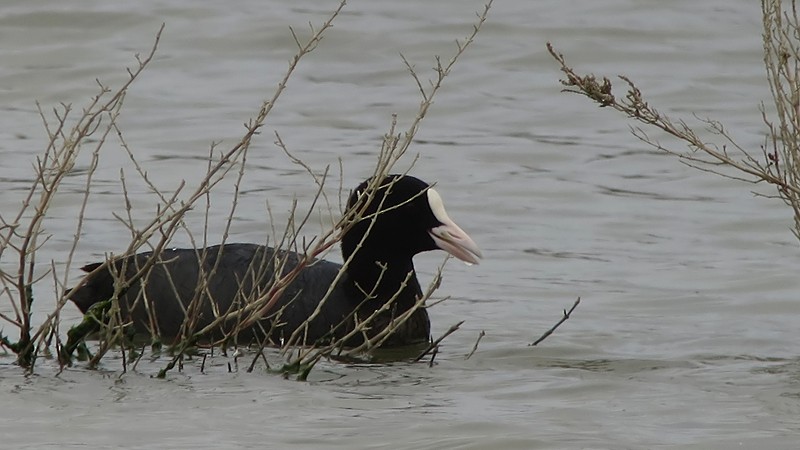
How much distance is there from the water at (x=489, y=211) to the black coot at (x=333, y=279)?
42cm

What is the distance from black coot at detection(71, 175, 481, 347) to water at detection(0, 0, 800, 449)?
420mm

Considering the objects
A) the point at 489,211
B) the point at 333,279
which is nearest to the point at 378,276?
the point at 333,279

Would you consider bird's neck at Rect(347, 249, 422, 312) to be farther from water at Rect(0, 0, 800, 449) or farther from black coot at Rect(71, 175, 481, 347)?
water at Rect(0, 0, 800, 449)

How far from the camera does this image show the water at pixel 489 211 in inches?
249

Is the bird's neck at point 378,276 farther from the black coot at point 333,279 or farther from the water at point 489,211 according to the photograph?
the water at point 489,211

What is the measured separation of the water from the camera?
6320 mm

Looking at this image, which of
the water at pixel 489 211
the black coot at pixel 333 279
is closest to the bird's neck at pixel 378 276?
the black coot at pixel 333 279

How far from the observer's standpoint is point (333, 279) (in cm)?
811

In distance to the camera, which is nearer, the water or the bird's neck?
the water

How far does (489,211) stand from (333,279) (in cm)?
327

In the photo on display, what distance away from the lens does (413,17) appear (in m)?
17.0

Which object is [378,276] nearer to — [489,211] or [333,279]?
[333,279]

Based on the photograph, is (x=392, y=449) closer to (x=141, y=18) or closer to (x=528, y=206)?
(x=528, y=206)

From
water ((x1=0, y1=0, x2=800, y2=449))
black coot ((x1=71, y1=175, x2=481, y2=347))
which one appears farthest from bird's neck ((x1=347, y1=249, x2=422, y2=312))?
water ((x1=0, y1=0, x2=800, y2=449))
